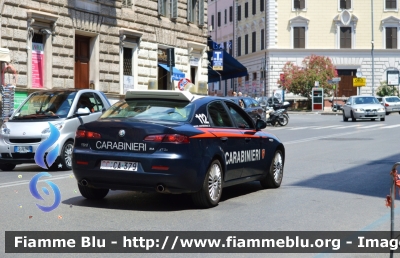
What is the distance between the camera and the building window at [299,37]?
77.2m

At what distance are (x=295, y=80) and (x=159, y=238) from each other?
6389 cm

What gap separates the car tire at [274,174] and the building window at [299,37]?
65689 millimetres

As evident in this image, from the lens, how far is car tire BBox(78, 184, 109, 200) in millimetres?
10469

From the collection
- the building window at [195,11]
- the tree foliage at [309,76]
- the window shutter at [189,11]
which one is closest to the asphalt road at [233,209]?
the window shutter at [189,11]

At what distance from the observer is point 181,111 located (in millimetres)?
10109

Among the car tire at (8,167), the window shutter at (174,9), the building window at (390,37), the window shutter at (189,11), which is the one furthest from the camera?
the building window at (390,37)

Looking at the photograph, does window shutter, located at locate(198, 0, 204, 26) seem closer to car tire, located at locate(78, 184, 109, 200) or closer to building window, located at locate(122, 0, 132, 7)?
building window, located at locate(122, 0, 132, 7)

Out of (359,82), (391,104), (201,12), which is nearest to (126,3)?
(201,12)

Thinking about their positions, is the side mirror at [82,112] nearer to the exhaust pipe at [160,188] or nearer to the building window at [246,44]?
the exhaust pipe at [160,188]

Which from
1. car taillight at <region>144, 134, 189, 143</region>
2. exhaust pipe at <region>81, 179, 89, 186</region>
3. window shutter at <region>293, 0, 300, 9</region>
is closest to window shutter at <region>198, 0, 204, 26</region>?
exhaust pipe at <region>81, 179, 89, 186</region>

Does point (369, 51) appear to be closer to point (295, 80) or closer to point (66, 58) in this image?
point (295, 80)

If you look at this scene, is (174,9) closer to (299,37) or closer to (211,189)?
(211,189)

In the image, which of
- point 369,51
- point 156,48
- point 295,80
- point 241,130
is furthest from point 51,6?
point 369,51

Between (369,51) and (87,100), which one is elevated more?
(369,51)
